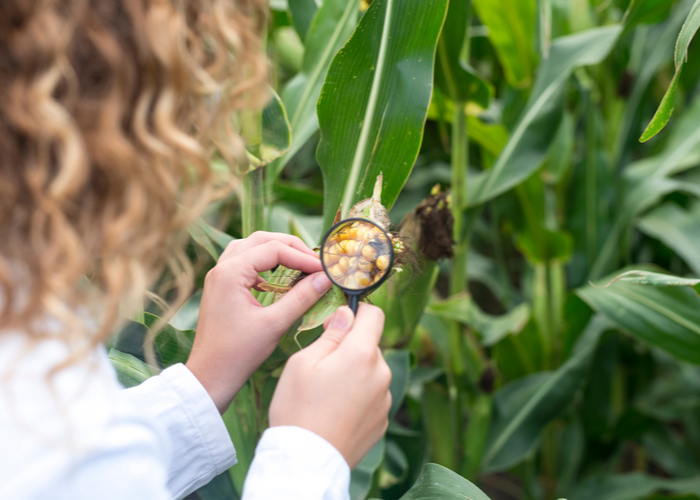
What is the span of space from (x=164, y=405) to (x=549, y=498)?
89 cm

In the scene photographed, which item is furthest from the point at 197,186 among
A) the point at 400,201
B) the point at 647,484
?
the point at 647,484

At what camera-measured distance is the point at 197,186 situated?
0.36 metres

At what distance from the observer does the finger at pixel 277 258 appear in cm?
42

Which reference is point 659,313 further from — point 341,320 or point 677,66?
point 341,320

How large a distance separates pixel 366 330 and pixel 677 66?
0.34m

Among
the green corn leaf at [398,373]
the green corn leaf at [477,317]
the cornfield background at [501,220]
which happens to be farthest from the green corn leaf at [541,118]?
the green corn leaf at [398,373]

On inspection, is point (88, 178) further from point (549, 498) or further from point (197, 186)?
point (549, 498)

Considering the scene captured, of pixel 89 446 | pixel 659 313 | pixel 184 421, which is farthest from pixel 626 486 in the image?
pixel 89 446

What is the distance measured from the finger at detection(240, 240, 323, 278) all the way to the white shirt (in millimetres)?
143

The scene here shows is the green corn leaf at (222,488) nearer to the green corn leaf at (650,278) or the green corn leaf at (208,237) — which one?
the green corn leaf at (208,237)

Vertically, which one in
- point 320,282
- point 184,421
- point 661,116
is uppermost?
point 661,116

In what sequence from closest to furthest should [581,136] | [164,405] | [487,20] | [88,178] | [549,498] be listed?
[88,178], [164,405], [487,20], [549,498], [581,136]

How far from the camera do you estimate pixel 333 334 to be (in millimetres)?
361

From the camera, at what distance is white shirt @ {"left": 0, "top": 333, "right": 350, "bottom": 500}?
10.1 inches
